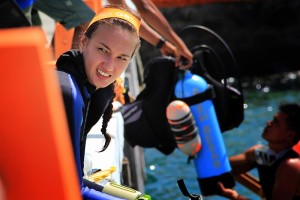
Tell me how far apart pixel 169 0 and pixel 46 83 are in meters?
7.17

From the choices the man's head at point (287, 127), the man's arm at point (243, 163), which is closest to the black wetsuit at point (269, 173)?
the man's head at point (287, 127)

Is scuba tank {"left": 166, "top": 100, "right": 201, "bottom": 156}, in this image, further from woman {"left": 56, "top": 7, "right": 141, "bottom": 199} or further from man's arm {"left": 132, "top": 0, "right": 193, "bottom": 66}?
woman {"left": 56, "top": 7, "right": 141, "bottom": 199}

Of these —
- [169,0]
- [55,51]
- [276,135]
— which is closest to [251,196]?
[276,135]

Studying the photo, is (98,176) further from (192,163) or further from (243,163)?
(192,163)

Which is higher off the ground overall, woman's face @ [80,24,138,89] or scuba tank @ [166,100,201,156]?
woman's face @ [80,24,138,89]

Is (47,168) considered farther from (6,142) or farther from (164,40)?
(164,40)

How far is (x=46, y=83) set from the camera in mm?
785

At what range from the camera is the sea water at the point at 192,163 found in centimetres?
508

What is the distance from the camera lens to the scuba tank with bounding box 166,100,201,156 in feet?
11.9

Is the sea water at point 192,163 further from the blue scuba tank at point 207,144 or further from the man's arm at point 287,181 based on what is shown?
the man's arm at point 287,181

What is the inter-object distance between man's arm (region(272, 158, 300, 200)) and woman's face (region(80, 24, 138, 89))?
1.76 meters

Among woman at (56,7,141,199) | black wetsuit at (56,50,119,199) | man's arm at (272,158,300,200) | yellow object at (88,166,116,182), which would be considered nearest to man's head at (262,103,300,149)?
man's arm at (272,158,300,200)

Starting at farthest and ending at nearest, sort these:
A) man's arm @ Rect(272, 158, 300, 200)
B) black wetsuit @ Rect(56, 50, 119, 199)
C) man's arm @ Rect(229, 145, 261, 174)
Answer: man's arm @ Rect(229, 145, 261, 174)
man's arm @ Rect(272, 158, 300, 200)
black wetsuit @ Rect(56, 50, 119, 199)

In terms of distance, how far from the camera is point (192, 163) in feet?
20.5
